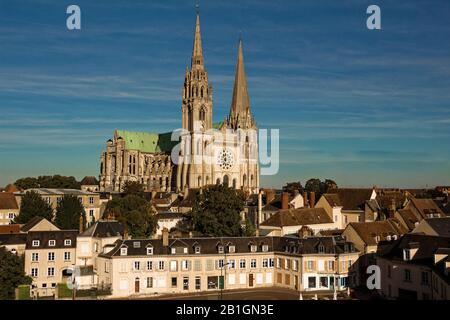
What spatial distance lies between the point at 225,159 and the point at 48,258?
9452 cm

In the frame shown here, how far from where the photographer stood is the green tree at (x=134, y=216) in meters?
69.5

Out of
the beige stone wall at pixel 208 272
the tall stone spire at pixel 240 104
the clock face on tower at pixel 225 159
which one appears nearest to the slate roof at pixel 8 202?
the beige stone wall at pixel 208 272

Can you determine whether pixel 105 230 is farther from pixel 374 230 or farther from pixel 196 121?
pixel 196 121

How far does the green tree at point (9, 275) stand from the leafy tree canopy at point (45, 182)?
7772 cm

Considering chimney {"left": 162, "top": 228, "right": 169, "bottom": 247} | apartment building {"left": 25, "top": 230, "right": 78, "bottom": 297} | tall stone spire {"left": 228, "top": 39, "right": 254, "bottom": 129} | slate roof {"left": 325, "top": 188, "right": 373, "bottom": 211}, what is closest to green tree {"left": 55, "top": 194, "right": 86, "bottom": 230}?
apartment building {"left": 25, "top": 230, "right": 78, "bottom": 297}

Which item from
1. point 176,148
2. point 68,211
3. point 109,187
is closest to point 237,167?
point 176,148

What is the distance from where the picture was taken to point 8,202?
86.3m

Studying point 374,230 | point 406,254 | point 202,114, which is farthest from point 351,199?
point 202,114

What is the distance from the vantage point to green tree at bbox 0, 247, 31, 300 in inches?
1916

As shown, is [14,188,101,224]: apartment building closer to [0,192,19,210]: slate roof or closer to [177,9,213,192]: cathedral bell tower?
[0,192,19,210]: slate roof

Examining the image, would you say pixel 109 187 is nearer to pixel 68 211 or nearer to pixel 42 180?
pixel 42 180

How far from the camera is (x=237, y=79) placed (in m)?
158
